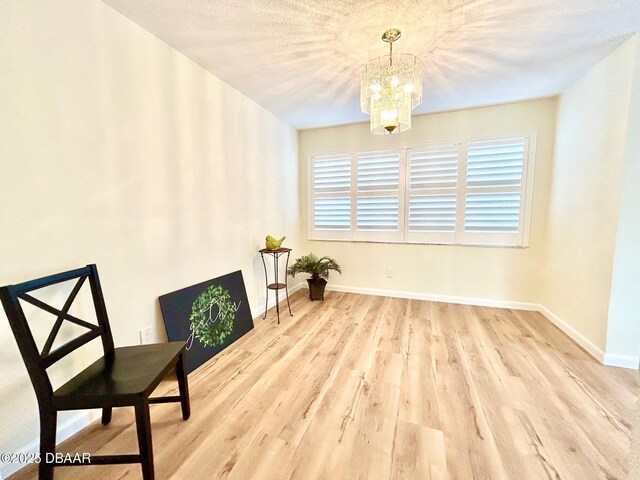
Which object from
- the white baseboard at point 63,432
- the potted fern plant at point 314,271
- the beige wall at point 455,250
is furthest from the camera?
the potted fern plant at point 314,271

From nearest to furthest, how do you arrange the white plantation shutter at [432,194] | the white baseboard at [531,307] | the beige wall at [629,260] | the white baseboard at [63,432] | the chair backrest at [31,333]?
the chair backrest at [31,333] < the white baseboard at [63,432] < the beige wall at [629,260] < the white baseboard at [531,307] < the white plantation shutter at [432,194]

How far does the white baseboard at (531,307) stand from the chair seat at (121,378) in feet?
9.27

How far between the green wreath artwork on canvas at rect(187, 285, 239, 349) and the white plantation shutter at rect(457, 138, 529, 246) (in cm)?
293

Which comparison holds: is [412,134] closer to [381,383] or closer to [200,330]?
[381,383]

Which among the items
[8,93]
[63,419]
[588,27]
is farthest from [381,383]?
[588,27]

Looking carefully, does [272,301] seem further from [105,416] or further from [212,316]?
[105,416]

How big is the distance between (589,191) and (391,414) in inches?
101

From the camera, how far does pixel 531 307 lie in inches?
125

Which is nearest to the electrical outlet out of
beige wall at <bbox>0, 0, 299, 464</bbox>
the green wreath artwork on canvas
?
beige wall at <bbox>0, 0, 299, 464</bbox>

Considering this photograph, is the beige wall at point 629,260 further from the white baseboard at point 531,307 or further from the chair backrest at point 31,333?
the chair backrest at point 31,333

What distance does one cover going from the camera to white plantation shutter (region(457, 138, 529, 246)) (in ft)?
10.2

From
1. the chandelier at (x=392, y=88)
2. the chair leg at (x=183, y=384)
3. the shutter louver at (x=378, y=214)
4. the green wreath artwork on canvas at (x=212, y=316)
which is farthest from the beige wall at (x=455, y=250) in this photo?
the chair leg at (x=183, y=384)

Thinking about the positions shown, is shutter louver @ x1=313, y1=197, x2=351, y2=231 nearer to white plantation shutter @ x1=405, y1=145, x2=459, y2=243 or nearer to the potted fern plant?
the potted fern plant

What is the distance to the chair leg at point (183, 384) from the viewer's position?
151cm
